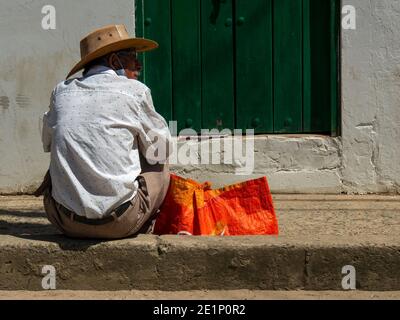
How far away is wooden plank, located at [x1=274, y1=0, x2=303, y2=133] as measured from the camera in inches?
247

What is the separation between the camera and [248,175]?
6258mm

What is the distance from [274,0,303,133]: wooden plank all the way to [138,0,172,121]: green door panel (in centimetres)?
79

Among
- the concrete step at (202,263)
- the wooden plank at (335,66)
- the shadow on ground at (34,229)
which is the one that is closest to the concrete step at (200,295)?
the concrete step at (202,263)

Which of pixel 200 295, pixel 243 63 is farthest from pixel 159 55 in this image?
pixel 200 295

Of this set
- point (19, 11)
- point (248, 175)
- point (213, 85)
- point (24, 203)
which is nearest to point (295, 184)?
point (248, 175)

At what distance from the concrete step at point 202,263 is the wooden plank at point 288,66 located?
211 cm

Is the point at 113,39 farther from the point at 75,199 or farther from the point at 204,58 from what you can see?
the point at 204,58

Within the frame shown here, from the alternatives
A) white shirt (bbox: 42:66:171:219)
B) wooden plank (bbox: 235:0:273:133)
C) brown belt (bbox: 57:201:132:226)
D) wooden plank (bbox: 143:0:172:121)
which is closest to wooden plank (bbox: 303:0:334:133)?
wooden plank (bbox: 235:0:273:133)

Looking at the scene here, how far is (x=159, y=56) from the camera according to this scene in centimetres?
632

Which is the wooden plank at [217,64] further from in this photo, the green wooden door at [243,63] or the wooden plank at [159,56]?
the wooden plank at [159,56]

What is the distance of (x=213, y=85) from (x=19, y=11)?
1504 mm

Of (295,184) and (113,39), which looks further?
(295,184)
